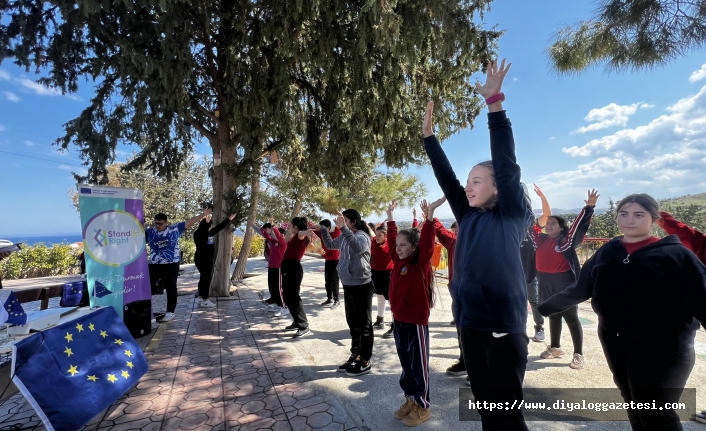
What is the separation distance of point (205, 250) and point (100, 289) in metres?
3.03

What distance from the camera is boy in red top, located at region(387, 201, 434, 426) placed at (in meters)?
2.86

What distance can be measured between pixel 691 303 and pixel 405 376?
78.4 inches

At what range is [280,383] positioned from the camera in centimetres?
360

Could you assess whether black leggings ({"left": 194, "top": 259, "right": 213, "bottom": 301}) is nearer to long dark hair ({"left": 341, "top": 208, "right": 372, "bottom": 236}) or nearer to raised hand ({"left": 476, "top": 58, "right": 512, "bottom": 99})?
long dark hair ({"left": 341, "top": 208, "right": 372, "bottom": 236})

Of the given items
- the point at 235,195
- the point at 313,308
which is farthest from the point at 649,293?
the point at 235,195

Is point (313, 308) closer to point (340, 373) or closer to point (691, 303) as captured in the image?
point (340, 373)

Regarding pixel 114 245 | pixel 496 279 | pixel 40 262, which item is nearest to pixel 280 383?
pixel 496 279

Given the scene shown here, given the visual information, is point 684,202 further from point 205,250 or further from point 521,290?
point 205,250

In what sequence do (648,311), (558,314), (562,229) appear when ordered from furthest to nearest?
(562,229) < (558,314) < (648,311)

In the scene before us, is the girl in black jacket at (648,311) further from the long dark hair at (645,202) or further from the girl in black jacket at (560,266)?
the girl in black jacket at (560,266)

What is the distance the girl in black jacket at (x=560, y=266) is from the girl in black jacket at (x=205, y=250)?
19.4ft

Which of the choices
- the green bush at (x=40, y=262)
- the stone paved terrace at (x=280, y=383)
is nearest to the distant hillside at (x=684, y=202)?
the stone paved terrace at (x=280, y=383)

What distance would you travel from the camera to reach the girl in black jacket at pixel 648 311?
1807 millimetres

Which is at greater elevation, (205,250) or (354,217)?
(354,217)
